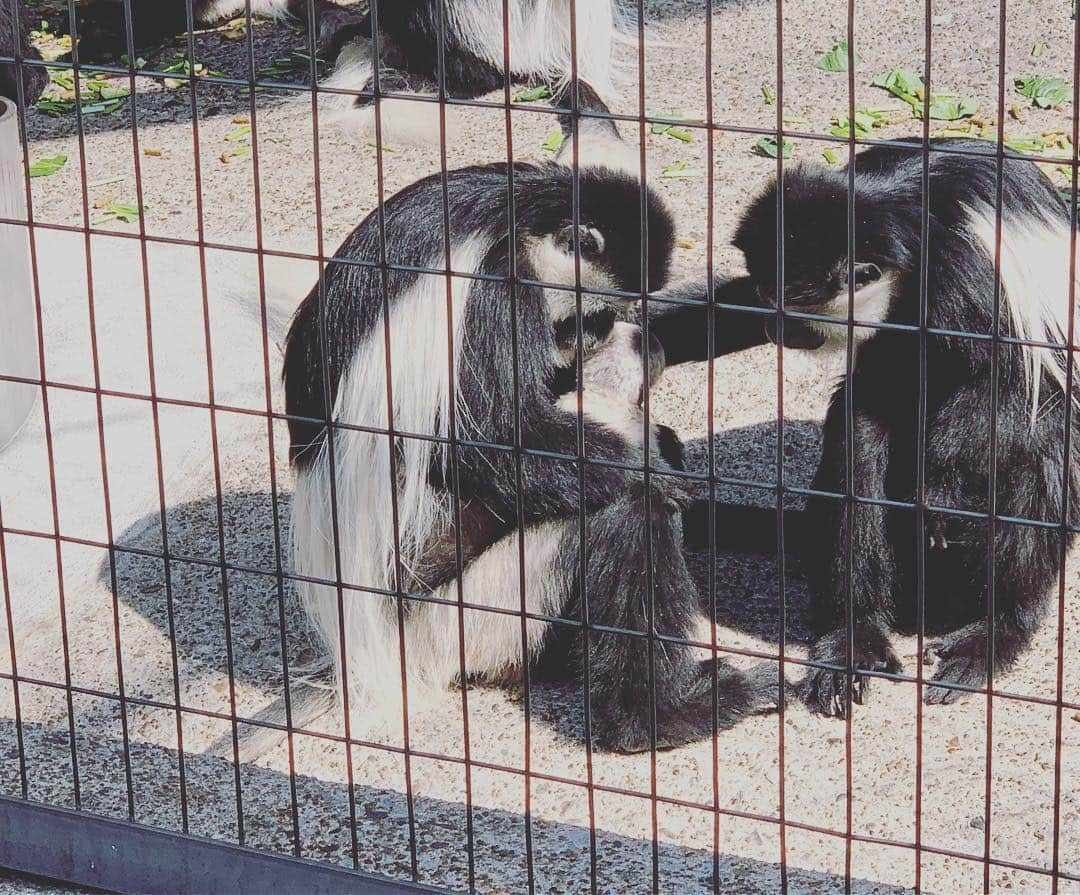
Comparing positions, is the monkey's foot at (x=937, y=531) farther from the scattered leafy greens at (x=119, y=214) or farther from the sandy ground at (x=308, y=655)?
the scattered leafy greens at (x=119, y=214)

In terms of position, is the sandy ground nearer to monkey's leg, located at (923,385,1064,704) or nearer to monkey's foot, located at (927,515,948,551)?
monkey's leg, located at (923,385,1064,704)

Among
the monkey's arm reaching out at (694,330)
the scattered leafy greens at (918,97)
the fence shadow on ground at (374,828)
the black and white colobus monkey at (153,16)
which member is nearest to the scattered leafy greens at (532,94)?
the black and white colobus monkey at (153,16)

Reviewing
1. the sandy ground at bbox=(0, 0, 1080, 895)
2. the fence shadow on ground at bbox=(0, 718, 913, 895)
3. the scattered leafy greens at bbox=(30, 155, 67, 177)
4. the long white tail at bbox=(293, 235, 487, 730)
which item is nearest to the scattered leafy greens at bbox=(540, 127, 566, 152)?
the sandy ground at bbox=(0, 0, 1080, 895)

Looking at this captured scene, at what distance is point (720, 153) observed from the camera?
15.9 ft

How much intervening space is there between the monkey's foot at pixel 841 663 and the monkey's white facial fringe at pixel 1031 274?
48 cm

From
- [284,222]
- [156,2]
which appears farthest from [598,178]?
[156,2]

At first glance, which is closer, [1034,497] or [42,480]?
[1034,497]

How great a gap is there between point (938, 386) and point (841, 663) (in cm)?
50

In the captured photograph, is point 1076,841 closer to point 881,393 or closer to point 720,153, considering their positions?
point 881,393

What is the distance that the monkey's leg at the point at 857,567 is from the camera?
2.81 meters

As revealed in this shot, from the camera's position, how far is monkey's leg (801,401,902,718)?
2814mm

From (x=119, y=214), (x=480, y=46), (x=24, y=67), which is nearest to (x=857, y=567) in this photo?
(x=119, y=214)

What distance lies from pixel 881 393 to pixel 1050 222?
397mm

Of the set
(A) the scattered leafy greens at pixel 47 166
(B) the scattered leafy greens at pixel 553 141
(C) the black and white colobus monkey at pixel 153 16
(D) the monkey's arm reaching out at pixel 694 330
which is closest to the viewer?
(D) the monkey's arm reaching out at pixel 694 330
